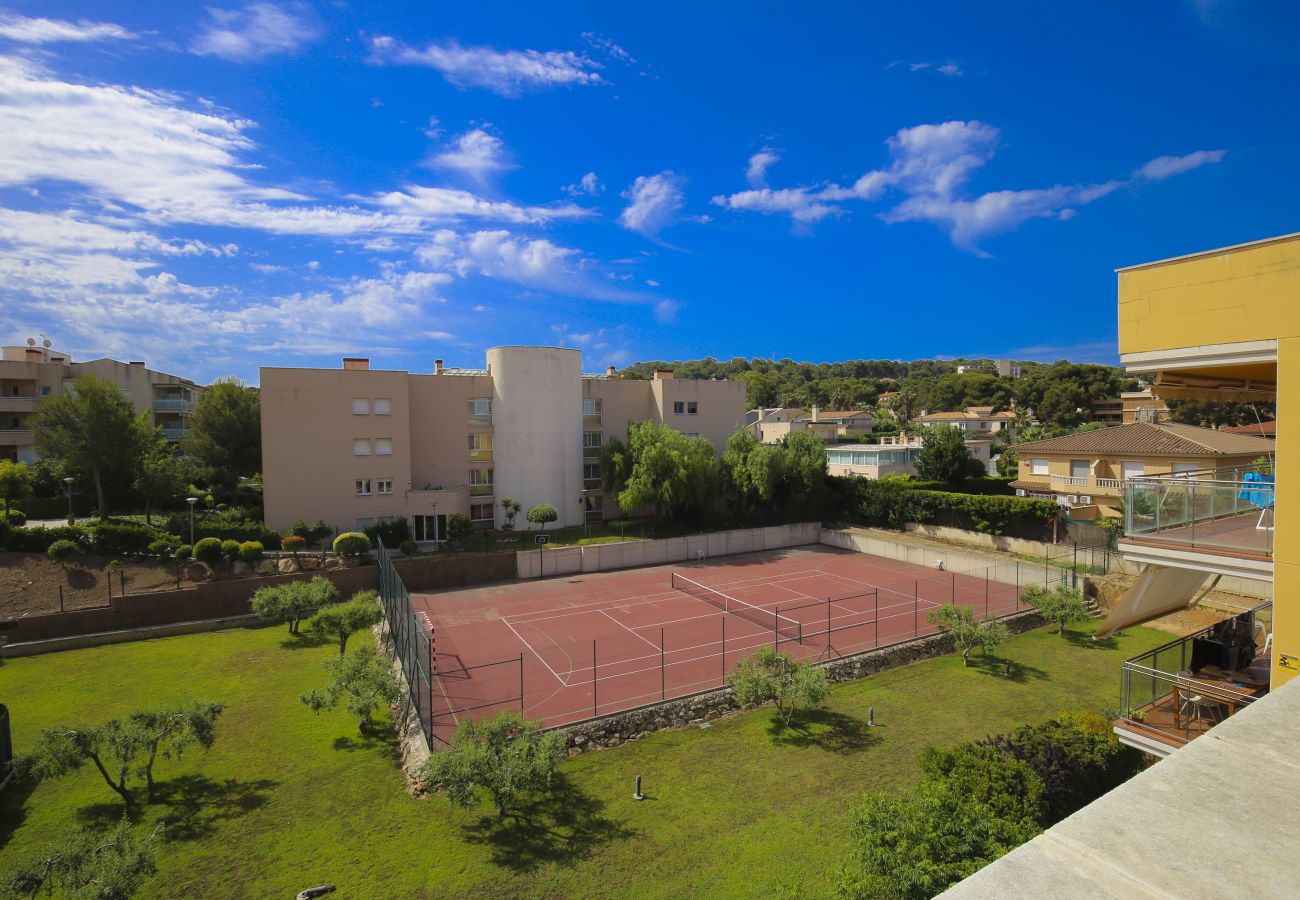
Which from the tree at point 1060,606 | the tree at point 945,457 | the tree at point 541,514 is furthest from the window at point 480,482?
the tree at point 1060,606

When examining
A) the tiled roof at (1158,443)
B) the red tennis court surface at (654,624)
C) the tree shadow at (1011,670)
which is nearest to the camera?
the red tennis court surface at (654,624)

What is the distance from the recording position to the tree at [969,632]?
73.3ft

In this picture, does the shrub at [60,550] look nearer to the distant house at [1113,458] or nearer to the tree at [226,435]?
the tree at [226,435]

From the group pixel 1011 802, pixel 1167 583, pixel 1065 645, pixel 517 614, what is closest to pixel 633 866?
pixel 1011 802

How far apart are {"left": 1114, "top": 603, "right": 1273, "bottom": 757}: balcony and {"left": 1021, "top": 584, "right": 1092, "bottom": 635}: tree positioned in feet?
54.1

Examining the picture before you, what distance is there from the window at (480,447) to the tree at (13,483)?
23.2 meters

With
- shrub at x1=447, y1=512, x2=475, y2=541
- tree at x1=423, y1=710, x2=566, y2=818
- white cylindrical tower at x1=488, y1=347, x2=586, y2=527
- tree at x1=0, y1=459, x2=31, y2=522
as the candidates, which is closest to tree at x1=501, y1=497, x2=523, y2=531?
white cylindrical tower at x1=488, y1=347, x2=586, y2=527

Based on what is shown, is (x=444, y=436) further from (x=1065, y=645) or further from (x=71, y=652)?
(x=1065, y=645)

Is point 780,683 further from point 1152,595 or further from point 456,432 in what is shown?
point 456,432

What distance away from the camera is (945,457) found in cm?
4559

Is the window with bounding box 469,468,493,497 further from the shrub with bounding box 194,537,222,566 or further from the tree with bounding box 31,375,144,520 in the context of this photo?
the tree with bounding box 31,375,144,520

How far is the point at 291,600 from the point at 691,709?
16.6 m

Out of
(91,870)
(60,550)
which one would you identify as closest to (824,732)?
(91,870)

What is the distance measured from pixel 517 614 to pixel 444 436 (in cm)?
1666
